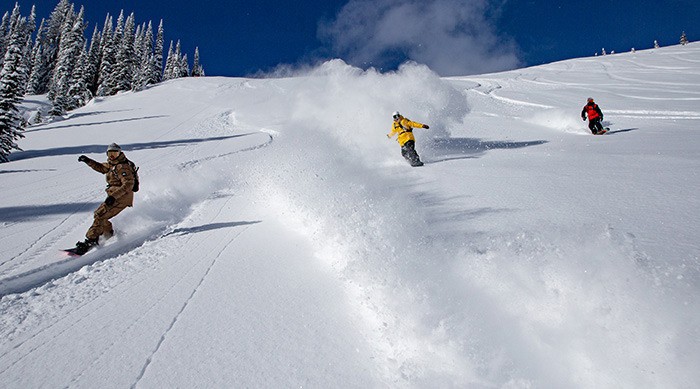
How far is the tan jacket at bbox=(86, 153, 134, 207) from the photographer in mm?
5953

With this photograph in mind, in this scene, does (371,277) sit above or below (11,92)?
below

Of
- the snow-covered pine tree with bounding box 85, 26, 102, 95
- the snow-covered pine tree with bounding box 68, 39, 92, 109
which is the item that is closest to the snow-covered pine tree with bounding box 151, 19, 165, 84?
the snow-covered pine tree with bounding box 85, 26, 102, 95

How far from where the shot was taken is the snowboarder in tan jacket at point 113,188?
5.66 metres

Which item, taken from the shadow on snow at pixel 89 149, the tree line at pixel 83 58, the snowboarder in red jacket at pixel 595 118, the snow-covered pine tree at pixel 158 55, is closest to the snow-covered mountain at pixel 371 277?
the snowboarder in red jacket at pixel 595 118

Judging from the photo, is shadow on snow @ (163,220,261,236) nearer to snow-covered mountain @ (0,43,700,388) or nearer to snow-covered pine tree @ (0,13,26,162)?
snow-covered mountain @ (0,43,700,388)

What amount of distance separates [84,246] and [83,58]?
63.8 metres

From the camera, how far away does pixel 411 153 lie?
1034 cm

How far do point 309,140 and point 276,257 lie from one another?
366 inches

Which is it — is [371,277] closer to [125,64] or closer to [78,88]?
[78,88]

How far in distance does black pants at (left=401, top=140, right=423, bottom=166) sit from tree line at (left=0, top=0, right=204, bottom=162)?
138ft

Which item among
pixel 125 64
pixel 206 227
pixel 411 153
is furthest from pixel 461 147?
pixel 125 64

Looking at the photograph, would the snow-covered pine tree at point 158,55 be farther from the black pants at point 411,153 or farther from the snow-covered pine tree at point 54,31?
the black pants at point 411,153

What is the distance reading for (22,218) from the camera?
6.80m

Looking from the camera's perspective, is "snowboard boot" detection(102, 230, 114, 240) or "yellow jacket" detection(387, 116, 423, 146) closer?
"snowboard boot" detection(102, 230, 114, 240)
